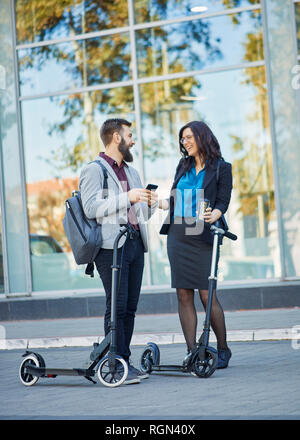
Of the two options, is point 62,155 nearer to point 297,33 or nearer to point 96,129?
point 96,129

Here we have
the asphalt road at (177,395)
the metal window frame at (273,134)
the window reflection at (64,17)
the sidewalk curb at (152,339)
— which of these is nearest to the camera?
the asphalt road at (177,395)

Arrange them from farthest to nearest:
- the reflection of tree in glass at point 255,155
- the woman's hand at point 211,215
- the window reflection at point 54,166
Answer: the window reflection at point 54,166 < the reflection of tree in glass at point 255,155 < the woman's hand at point 211,215

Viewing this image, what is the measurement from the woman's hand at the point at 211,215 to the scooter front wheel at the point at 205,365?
101 cm

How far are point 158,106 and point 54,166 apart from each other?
201 centimetres

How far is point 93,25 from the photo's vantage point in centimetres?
1360

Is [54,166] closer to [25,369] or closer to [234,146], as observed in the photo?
[234,146]

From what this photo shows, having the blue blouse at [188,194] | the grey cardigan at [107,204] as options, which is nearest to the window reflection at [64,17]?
the blue blouse at [188,194]

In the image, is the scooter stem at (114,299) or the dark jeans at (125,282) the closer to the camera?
the scooter stem at (114,299)

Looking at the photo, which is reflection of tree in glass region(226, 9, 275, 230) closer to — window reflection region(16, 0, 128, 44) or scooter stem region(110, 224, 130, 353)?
window reflection region(16, 0, 128, 44)

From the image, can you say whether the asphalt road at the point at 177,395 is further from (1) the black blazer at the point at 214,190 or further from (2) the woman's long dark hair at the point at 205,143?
(2) the woman's long dark hair at the point at 205,143

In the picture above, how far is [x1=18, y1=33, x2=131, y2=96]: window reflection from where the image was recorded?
13.5 metres

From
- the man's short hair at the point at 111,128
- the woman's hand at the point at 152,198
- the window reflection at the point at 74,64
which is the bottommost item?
the woman's hand at the point at 152,198

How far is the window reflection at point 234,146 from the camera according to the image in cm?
1273

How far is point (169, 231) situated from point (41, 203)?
7.50m
